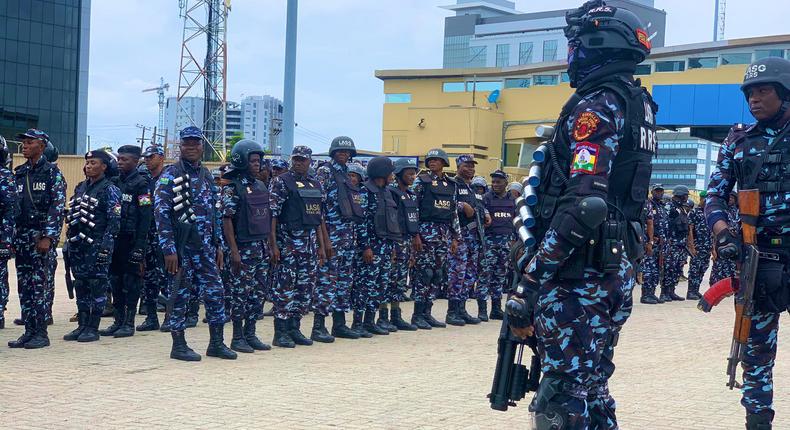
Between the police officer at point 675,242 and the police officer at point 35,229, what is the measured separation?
12.0 metres

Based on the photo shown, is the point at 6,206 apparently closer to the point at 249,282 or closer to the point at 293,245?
the point at 249,282

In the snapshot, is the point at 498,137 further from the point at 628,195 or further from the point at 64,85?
the point at 628,195

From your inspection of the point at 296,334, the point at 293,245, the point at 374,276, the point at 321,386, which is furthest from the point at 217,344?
the point at 374,276

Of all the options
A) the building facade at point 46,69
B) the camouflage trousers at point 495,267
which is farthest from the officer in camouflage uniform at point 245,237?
the building facade at point 46,69

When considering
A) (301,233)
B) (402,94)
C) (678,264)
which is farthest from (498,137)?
(301,233)

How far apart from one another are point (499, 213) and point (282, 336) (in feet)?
15.4

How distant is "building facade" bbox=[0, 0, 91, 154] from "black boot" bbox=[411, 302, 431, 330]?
52496 mm

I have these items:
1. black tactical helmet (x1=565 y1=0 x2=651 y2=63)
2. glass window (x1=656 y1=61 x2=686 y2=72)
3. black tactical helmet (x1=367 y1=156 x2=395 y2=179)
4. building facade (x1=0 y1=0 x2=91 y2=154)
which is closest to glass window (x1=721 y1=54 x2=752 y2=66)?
glass window (x1=656 y1=61 x2=686 y2=72)

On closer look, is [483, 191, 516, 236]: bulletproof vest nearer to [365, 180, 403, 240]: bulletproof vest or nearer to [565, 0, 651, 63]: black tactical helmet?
[365, 180, 403, 240]: bulletproof vest

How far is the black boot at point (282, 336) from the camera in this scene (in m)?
10.2

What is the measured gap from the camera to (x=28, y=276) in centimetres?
952

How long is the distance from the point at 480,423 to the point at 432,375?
1.98 m

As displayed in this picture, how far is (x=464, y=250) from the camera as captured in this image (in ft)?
42.2

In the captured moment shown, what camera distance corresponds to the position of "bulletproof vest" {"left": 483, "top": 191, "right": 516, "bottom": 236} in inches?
539
